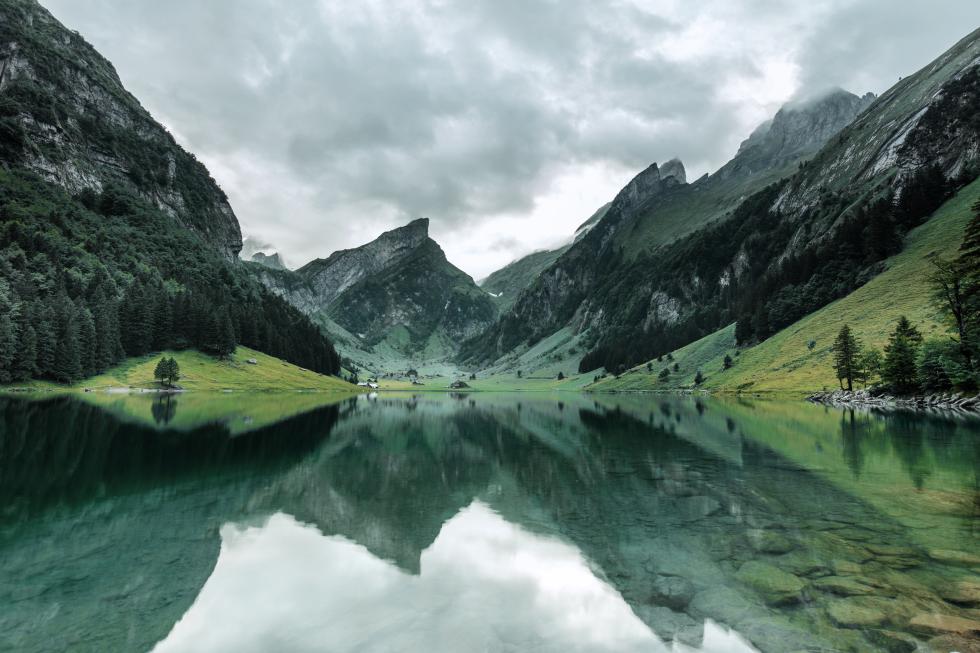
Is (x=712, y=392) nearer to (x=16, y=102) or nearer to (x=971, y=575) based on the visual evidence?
(x=971, y=575)

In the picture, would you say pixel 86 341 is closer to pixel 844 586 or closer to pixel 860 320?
pixel 844 586

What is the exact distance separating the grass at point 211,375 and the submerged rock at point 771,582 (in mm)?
113327

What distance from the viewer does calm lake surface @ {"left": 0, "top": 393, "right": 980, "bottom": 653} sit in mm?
9867

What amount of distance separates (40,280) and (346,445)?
11021 cm

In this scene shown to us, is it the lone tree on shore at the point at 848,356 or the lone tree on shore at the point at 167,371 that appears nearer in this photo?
the lone tree on shore at the point at 848,356

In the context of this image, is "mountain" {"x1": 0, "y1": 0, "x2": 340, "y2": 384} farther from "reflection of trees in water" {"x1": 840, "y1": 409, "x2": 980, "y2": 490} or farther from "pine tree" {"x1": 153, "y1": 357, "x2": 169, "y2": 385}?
"reflection of trees in water" {"x1": 840, "y1": 409, "x2": 980, "y2": 490}

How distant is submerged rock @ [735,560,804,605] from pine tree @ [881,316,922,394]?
7105cm

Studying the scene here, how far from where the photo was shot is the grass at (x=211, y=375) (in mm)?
102000

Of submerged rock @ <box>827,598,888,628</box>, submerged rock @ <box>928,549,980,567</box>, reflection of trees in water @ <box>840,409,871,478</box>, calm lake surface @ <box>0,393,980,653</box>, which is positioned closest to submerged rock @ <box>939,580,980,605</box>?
calm lake surface @ <box>0,393,980,653</box>

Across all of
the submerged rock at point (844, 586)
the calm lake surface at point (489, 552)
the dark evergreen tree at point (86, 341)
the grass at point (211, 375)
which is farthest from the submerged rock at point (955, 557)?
the dark evergreen tree at point (86, 341)

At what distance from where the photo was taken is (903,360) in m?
68.2

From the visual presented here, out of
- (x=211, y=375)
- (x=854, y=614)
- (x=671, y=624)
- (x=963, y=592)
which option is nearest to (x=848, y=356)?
(x=963, y=592)

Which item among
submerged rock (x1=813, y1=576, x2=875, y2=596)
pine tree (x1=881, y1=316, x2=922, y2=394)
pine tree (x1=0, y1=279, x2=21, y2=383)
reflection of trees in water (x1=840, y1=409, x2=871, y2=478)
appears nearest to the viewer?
submerged rock (x1=813, y1=576, x2=875, y2=596)

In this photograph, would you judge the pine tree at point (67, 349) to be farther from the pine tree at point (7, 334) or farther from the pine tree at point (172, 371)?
the pine tree at point (172, 371)
